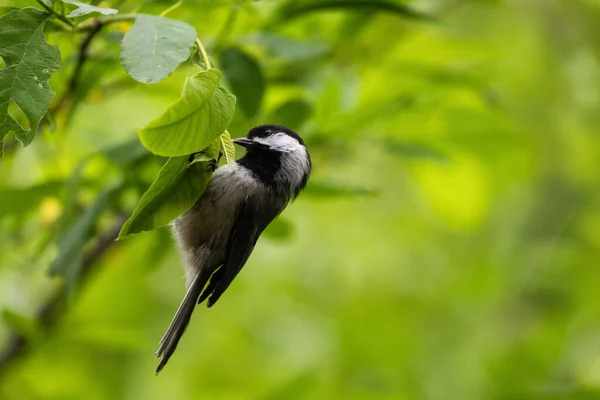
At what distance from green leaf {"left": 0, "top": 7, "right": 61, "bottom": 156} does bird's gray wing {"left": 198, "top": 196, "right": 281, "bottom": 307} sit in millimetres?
925

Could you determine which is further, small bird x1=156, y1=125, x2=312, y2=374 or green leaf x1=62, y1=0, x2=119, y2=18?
small bird x1=156, y1=125, x2=312, y2=374

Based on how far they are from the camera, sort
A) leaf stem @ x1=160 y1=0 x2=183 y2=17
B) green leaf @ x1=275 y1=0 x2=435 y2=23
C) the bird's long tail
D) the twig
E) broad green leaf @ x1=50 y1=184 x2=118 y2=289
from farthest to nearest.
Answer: green leaf @ x1=275 y1=0 x2=435 y2=23 < broad green leaf @ x1=50 y1=184 x2=118 y2=289 < the bird's long tail < the twig < leaf stem @ x1=160 y1=0 x2=183 y2=17

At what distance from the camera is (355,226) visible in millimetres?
6840

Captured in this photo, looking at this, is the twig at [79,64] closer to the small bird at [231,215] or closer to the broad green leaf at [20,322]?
the small bird at [231,215]

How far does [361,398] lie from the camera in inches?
165

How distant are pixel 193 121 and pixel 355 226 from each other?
5298mm

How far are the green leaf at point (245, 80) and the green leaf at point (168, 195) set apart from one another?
3.13 feet

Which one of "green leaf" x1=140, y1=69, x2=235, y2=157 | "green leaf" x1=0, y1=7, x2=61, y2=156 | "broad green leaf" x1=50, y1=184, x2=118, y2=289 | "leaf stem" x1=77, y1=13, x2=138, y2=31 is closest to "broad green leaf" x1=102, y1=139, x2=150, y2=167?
"broad green leaf" x1=50, y1=184, x2=118, y2=289

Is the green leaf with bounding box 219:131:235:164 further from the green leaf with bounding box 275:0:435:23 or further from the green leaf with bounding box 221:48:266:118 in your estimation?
the green leaf with bounding box 275:0:435:23

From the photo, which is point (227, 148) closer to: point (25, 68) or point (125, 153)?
point (25, 68)

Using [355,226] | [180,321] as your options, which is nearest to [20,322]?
[180,321]

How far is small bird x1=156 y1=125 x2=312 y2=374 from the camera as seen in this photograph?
2.60 meters

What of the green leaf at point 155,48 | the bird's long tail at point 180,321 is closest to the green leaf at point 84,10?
the green leaf at point 155,48

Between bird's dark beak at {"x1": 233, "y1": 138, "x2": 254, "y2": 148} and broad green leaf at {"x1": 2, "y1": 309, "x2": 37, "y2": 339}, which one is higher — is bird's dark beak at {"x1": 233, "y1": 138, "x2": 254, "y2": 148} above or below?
above
